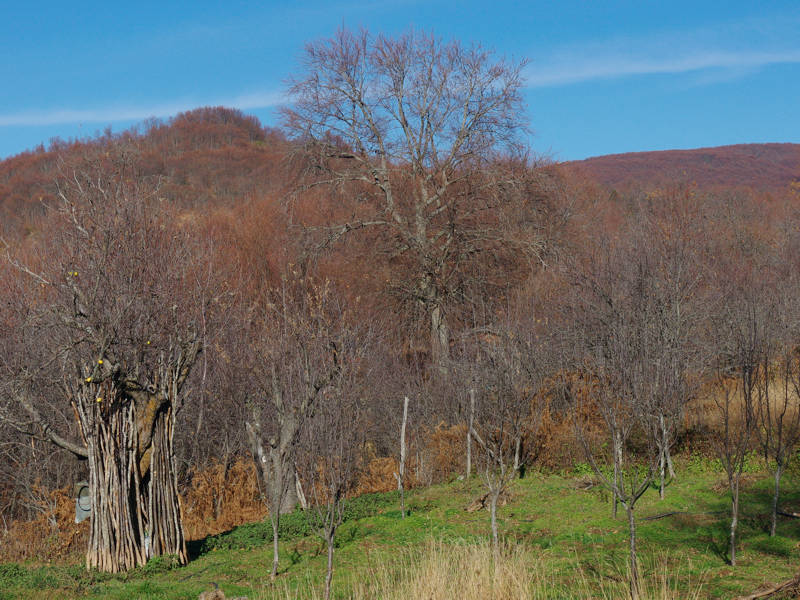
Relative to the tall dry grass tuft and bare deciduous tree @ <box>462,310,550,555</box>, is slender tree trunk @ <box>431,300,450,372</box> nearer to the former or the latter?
bare deciduous tree @ <box>462,310,550,555</box>

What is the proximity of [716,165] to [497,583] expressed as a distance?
104 meters

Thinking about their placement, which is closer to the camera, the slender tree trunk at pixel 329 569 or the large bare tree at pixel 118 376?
the slender tree trunk at pixel 329 569

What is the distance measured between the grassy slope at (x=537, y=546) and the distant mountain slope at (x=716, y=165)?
80.4 meters

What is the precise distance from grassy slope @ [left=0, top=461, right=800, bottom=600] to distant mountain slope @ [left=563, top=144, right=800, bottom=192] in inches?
3167

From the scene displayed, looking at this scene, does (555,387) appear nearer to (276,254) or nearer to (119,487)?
(119,487)

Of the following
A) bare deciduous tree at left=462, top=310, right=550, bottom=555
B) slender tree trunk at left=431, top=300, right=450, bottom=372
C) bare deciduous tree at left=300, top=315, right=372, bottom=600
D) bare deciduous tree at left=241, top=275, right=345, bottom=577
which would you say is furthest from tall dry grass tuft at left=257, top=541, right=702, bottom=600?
slender tree trunk at left=431, top=300, right=450, bottom=372

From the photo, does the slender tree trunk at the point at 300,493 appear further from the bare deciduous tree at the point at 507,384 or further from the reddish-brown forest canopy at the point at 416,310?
the bare deciduous tree at the point at 507,384

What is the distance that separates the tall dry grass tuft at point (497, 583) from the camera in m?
6.32

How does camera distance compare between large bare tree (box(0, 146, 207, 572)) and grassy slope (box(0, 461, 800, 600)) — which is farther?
large bare tree (box(0, 146, 207, 572))

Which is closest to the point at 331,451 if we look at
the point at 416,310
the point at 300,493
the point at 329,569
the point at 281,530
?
the point at 329,569

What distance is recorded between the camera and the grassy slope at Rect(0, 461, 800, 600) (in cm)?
765

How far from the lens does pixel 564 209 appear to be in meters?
28.1

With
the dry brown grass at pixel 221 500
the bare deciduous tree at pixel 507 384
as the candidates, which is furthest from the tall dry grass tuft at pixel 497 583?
the dry brown grass at pixel 221 500

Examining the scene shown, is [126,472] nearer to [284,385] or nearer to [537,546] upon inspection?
[284,385]
